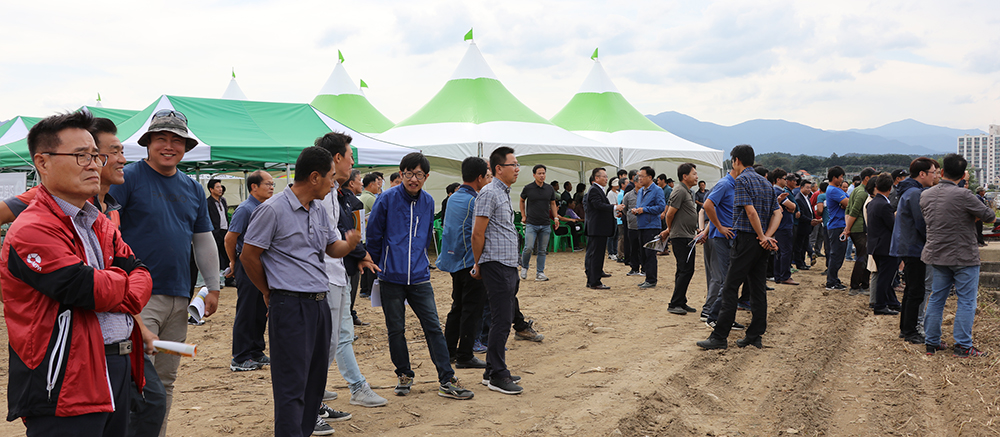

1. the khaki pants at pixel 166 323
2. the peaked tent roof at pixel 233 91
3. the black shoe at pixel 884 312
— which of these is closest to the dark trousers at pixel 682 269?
the black shoe at pixel 884 312

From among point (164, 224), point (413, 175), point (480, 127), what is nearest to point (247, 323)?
point (413, 175)

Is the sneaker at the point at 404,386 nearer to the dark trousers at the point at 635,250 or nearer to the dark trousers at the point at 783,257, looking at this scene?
the dark trousers at the point at 635,250

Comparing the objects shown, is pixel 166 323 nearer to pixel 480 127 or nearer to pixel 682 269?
pixel 682 269

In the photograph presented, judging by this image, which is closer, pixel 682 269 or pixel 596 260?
pixel 682 269

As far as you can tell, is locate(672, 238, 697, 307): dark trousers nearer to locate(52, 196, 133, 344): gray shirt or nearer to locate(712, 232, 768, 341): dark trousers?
locate(712, 232, 768, 341): dark trousers

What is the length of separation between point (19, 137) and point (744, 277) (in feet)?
50.7

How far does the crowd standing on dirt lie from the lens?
1.83m

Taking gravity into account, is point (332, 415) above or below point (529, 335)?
above

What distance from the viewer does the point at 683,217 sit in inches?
305

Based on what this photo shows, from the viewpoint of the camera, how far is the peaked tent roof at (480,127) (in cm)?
1410

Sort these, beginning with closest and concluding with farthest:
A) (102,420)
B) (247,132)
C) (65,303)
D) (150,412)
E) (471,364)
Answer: (65,303) → (102,420) → (150,412) → (471,364) → (247,132)

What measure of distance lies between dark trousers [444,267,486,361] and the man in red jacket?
10.3ft

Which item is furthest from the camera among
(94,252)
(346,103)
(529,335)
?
(346,103)

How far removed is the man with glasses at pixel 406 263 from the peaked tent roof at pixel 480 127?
950 cm
